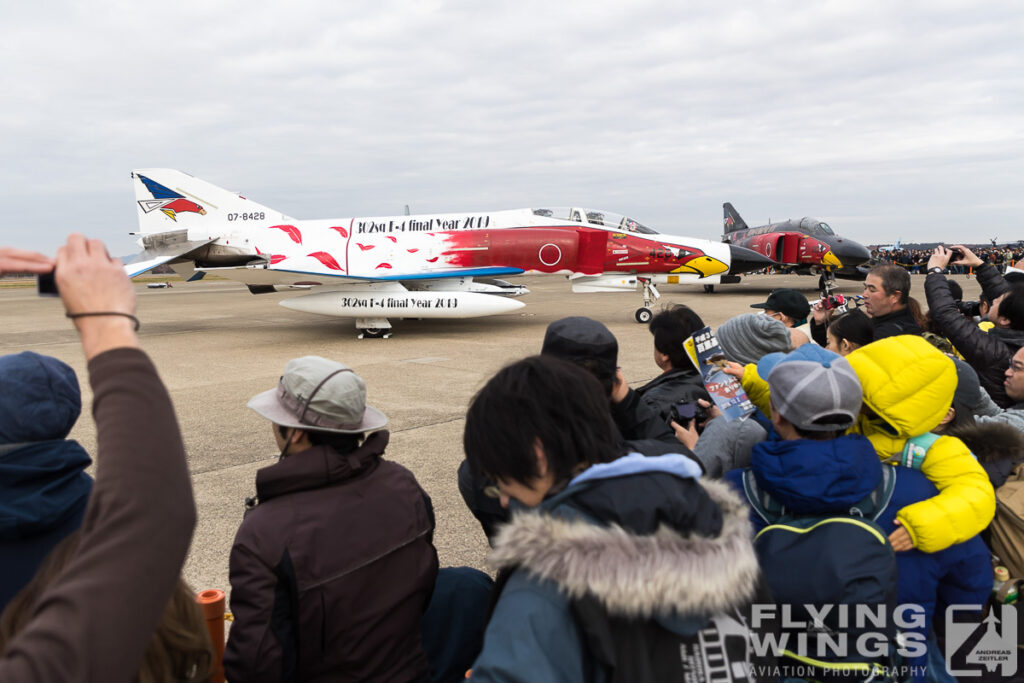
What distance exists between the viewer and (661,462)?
1232 millimetres

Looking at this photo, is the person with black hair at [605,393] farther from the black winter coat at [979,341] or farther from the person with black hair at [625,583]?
the black winter coat at [979,341]

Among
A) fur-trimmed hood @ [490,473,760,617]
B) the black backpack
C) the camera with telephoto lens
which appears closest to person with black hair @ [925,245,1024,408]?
the camera with telephoto lens

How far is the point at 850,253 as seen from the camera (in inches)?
839

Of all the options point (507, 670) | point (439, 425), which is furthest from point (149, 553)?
point (439, 425)

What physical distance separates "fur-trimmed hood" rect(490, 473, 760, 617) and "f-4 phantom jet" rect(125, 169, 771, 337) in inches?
465

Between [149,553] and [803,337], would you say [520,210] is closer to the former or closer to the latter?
[803,337]

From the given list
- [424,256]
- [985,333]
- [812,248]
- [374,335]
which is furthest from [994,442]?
[812,248]

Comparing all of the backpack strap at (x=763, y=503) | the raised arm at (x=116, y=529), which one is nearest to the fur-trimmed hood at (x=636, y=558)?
the raised arm at (x=116, y=529)

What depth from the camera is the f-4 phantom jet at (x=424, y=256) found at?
1356cm

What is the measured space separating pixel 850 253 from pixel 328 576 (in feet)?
75.4

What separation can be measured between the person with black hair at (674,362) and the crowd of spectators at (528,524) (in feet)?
0.10

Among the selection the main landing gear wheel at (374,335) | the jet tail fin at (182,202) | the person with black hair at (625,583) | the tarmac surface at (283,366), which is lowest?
the tarmac surface at (283,366)

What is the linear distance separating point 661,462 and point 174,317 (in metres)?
20.6

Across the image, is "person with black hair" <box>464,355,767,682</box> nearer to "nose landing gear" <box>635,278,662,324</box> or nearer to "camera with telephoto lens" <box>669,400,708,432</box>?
"camera with telephoto lens" <box>669,400,708,432</box>
